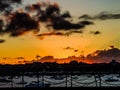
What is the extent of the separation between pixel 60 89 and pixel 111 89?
87.6 inches

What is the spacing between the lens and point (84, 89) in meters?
15.8

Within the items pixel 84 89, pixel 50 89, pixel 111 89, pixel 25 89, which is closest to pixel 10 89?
pixel 25 89

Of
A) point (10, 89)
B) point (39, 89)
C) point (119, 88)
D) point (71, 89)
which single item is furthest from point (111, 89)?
point (10, 89)

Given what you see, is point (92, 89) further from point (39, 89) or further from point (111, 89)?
point (39, 89)

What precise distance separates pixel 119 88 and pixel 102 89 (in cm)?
73

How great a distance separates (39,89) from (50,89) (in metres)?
0.56

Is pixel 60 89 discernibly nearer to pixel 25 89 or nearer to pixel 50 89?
pixel 50 89

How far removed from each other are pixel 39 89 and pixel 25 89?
Result: 24.7 inches

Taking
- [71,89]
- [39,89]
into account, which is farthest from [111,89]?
[39,89]

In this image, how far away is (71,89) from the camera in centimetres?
1597

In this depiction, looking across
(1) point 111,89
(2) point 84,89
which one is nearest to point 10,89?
(2) point 84,89

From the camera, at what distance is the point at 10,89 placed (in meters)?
16.0

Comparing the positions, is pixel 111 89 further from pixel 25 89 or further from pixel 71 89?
pixel 25 89

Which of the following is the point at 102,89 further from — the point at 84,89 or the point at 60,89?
the point at 60,89
